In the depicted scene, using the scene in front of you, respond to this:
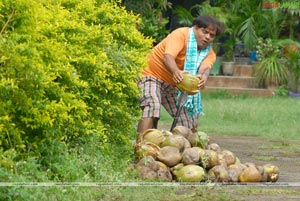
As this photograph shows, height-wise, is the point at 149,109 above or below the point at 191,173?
above

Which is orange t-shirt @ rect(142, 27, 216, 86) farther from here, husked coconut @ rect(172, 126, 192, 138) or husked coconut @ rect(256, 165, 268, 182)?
husked coconut @ rect(256, 165, 268, 182)

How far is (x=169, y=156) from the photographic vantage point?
28.1ft

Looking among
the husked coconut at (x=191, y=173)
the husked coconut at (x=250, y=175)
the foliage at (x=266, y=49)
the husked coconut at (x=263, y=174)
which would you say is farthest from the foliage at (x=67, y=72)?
the foliage at (x=266, y=49)

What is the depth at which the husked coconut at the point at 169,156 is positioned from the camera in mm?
8555

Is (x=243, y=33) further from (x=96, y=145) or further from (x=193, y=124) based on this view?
(x=96, y=145)

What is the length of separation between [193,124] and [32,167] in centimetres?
432

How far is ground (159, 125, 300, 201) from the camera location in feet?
26.2

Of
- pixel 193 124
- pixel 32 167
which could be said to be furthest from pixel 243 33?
pixel 32 167

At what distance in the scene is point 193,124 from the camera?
10781 mm

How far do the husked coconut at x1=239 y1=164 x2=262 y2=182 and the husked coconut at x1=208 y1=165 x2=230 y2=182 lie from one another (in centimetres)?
15

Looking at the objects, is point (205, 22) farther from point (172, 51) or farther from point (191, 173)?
point (191, 173)

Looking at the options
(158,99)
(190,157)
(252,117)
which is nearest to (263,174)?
(190,157)

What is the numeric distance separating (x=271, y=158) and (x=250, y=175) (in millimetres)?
2464

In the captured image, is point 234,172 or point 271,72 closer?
point 234,172
